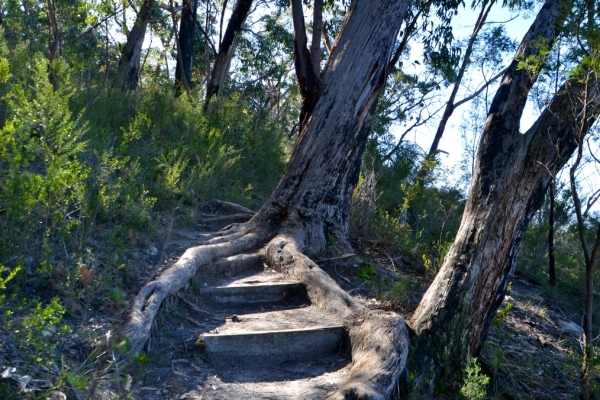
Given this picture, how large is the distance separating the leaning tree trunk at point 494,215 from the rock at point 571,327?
120 inches

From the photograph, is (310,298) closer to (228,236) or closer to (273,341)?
(273,341)

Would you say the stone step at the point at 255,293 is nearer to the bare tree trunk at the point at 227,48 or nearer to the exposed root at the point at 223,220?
the exposed root at the point at 223,220

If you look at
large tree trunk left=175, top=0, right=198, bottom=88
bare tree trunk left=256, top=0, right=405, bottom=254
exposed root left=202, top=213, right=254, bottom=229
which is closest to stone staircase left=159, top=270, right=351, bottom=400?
bare tree trunk left=256, top=0, right=405, bottom=254

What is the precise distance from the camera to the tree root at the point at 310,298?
3814mm

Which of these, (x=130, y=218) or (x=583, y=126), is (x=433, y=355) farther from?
(x=130, y=218)

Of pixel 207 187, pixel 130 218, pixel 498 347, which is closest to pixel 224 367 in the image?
pixel 130 218

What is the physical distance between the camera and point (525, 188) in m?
4.68

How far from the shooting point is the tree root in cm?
381

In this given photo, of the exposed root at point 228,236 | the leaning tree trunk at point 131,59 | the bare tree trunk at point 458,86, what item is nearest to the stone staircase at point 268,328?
the exposed root at point 228,236

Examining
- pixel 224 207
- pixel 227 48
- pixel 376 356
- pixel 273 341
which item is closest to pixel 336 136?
pixel 224 207

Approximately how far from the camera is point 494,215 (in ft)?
15.3

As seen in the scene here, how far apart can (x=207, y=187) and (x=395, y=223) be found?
8.67ft

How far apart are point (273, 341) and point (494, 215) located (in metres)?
1.98

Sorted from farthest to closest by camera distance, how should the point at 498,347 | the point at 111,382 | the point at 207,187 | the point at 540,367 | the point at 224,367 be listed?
the point at 207,187
the point at 540,367
the point at 498,347
the point at 224,367
the point at 111,382
